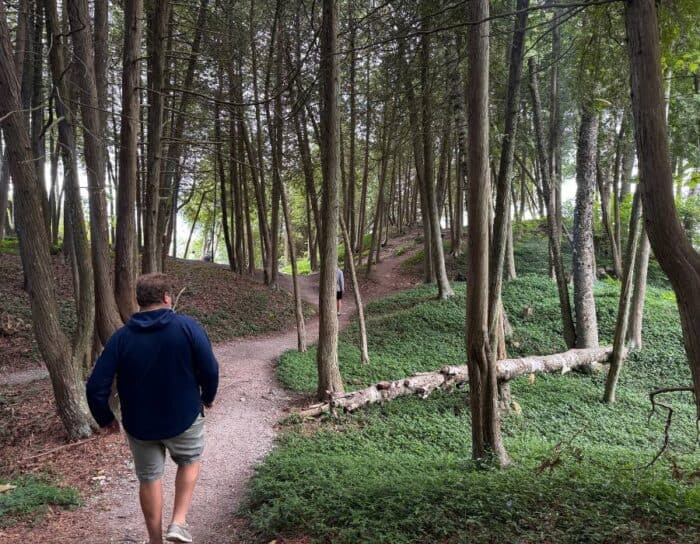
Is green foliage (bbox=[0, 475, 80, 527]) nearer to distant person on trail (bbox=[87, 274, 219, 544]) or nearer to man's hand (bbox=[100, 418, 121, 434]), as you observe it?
man's hand (bbox=[100, 418, 121, 434])

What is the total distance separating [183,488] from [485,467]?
326cm

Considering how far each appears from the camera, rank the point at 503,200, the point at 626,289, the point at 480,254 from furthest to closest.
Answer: the point at 626,289 → the point at 503,200 → the point at 480,254

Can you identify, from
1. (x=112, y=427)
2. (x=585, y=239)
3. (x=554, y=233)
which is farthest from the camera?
(x=554, y=233)

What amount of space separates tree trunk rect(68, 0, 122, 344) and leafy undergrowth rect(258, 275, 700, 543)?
3106 millimetres

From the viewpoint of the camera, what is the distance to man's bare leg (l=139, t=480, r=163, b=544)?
118 inches

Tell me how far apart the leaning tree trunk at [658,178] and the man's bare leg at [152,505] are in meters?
3.50

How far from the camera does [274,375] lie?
9031 millimetres

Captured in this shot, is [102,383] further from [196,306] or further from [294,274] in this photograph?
[196,306]

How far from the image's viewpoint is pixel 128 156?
612cm

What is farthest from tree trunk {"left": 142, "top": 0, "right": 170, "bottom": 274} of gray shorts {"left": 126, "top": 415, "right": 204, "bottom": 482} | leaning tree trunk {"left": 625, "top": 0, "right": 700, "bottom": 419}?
leaning tree trunk {"left": 625, "top": 0, "right": 700, "bottom": 419}

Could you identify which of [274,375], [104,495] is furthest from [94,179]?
[274,375]

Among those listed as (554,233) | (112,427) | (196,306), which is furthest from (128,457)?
(554,233)

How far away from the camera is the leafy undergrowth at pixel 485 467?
3229 mm

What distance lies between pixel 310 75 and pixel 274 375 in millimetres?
6987
